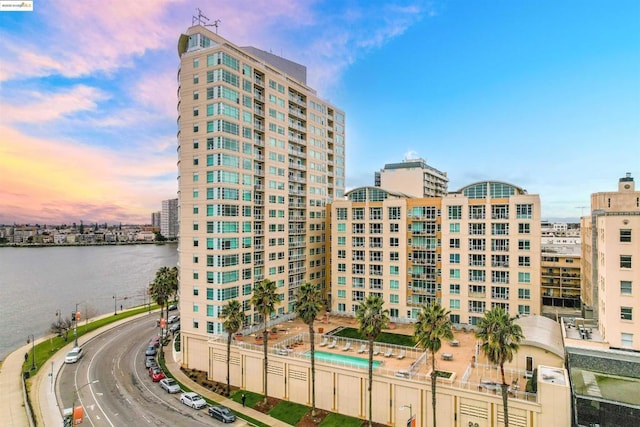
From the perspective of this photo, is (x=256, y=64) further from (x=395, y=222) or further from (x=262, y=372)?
(x=262, y=372)

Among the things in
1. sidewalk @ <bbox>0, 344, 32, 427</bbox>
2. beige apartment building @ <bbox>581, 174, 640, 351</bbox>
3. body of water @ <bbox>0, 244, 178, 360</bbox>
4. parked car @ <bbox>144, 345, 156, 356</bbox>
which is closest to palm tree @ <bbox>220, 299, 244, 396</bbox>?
parked car @ <bbox>144, 345, 156, 356</bbox>

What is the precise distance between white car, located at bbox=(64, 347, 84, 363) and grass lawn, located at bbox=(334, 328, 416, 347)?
1647 inches

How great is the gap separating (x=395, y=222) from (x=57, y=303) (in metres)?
100

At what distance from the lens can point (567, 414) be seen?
30.8 m

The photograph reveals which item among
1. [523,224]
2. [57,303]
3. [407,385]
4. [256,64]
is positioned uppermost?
[256,64]

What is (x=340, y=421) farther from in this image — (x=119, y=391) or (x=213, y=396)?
(x=119, y=391)

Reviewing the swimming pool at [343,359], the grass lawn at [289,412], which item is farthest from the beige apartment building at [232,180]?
the grass lawn at [289,412]

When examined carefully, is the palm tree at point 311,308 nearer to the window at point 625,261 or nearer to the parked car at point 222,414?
the parked car at point 222,414

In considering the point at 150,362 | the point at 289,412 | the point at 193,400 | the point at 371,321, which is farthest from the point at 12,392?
the point at 371,321

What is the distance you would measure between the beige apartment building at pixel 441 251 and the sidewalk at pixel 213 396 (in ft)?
98.8

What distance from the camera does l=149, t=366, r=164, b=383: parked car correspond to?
51.7m

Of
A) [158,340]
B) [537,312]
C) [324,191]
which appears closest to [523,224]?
[537,312]

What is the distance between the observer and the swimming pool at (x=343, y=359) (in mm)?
42219

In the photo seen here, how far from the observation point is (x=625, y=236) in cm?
3888
